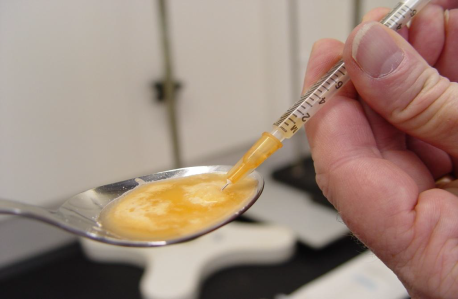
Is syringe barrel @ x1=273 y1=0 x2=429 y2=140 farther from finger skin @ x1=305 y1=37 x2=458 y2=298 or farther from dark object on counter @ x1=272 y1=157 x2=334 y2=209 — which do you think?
dark object on counter @ x1=272 y1=157 x2=334 y2=209

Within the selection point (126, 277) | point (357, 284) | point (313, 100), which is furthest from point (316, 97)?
point (126, 277)

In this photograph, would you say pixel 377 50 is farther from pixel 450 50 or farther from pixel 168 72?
pixel 168 72

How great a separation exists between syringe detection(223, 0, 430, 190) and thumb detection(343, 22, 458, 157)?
5cm

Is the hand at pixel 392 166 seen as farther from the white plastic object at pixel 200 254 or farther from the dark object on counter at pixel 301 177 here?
the dark object on counter at pixel 301 177

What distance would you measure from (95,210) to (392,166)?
0.29 meters

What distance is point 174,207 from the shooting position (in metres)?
0.39

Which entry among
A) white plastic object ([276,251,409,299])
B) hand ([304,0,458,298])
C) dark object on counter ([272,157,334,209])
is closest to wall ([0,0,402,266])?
dark object on counter ([272,157,334,209])

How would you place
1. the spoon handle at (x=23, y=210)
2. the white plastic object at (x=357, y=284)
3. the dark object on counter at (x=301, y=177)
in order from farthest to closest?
the dark object on counter at (x=301, y=177) < the white plastic object at (x=357, y=284) < the spoon handle at (x=23, y=210)

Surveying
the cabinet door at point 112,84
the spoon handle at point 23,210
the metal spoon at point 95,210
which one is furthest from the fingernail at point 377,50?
the cabinet door at point 112,84

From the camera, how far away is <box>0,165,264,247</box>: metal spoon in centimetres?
31

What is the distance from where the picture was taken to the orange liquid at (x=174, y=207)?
1.20ft

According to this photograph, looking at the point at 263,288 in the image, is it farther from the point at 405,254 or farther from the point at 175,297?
the point at 405,254

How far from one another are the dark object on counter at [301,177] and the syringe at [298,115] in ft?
1.90

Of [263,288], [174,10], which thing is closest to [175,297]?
[263,288]
